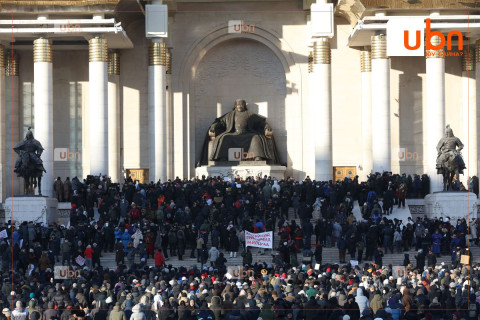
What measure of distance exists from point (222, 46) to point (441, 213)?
64.2ft

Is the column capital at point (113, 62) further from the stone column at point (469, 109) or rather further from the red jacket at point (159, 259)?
the red jacket at point (159, 259)

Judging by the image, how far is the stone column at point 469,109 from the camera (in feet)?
216

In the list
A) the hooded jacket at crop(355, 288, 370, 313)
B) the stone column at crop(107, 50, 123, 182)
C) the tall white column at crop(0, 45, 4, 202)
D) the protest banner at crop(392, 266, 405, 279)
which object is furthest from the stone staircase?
the tall white column at crop(0, 45, 4, 202)

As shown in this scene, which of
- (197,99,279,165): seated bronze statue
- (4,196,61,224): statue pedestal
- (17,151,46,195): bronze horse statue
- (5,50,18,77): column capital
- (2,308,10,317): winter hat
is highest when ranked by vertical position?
(5,50,18,77): column capital

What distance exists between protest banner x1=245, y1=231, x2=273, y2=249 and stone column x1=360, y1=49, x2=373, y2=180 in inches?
824

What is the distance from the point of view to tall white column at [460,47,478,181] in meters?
65.7

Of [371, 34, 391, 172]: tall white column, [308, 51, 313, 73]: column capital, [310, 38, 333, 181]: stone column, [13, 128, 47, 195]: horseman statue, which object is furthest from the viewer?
[308, 51, 313, 73]: column capital

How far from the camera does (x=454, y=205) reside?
181 feet

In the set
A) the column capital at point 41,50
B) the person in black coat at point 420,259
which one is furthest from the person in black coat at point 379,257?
the column capital at point 41,50

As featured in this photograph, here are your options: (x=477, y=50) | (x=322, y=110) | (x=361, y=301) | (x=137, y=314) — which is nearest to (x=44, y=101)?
(x=322, y=110)

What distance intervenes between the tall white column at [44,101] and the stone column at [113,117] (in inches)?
232

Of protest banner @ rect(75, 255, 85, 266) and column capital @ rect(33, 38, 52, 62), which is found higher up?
column capital @ rect(33, 38, 52, 62)

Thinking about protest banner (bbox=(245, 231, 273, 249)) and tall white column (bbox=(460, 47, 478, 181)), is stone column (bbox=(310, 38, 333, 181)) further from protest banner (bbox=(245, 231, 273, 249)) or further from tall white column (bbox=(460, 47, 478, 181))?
protest banner (bbox=(245, 231, 273, 249))

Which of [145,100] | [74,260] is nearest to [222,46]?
[145,100]
